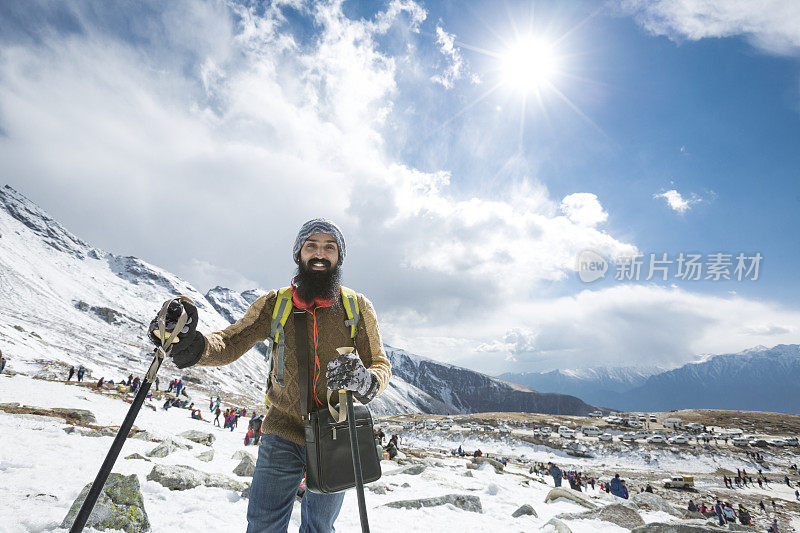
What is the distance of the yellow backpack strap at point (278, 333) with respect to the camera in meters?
3.36

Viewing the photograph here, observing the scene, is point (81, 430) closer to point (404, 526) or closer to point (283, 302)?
point (404, 526)

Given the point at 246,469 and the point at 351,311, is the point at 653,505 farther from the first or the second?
the point at 351,311

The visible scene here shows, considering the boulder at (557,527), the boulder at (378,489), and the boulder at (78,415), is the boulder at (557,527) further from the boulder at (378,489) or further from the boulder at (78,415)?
the boulder at (78,415)

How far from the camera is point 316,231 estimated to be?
401 centimetres

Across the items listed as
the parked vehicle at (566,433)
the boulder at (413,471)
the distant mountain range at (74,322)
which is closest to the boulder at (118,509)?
the boulder at (413,471)

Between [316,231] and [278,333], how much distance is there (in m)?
1.23

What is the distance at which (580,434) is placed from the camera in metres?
67.8

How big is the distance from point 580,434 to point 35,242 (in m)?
267

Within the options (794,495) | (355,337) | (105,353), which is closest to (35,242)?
(105,353)

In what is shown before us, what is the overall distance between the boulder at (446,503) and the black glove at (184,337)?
7032 millimetres

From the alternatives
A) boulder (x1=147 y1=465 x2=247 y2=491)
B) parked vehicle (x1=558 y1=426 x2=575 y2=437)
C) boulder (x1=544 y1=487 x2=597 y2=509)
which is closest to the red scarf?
boulder (x1=147 y1=465 x2=247 y2=491)

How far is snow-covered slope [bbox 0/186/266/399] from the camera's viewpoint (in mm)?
62375

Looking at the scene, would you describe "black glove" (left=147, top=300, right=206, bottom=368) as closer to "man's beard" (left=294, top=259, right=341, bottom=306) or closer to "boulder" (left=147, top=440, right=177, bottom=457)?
"man's beard" (left=294, top=259, right=341, bottom=306)

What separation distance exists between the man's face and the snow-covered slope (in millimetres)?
51714
